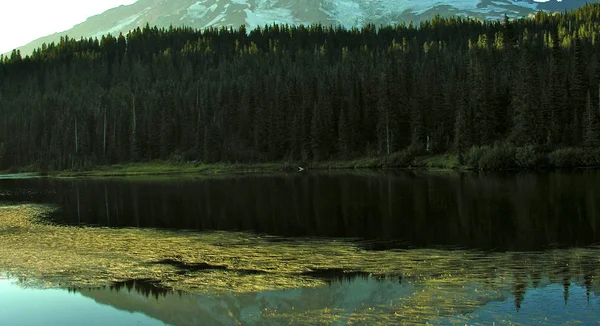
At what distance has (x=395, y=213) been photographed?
126ft

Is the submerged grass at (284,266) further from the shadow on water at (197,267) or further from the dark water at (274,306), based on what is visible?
the dark water at (274,306)

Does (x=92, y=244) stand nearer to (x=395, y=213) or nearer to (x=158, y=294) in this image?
(x=158, y=294)

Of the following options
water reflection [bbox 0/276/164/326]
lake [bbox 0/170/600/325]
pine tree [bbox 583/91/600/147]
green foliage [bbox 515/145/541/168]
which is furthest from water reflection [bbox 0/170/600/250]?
pine tree [bbox 583/91/600/147]

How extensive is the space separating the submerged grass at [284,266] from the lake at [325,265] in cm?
8

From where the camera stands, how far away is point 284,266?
22.3m

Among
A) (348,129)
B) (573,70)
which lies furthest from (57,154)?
(573,70)

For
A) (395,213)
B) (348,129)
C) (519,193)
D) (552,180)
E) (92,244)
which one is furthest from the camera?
Result: (348,129)

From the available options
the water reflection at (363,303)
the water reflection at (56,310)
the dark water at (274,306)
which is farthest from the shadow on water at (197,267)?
the water reflection at (56,310)

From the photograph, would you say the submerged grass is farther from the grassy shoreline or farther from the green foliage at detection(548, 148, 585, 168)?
the grassy shoreline

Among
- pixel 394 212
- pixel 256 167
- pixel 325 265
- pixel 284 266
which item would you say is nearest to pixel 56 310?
pixel 284 266

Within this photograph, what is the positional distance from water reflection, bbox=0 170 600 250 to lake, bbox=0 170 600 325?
7.6 inches

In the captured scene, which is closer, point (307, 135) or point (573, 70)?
point (573, 70)

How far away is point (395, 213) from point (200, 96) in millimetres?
144749

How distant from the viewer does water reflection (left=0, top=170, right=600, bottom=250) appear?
28.0 metres
